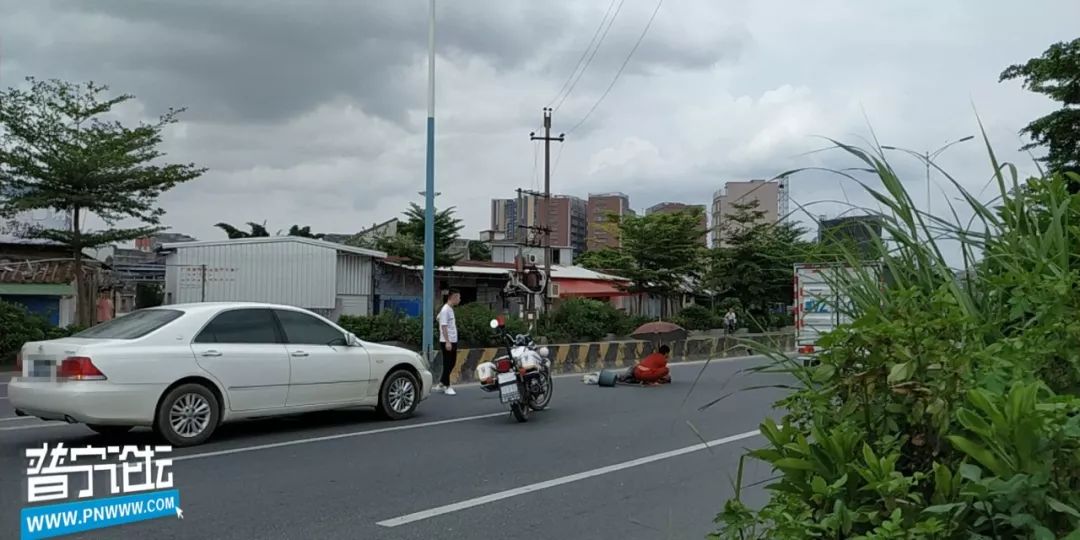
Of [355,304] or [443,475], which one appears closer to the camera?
[443,475]

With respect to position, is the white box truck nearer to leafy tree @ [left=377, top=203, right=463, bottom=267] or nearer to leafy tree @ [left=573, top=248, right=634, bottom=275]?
leafy tree @ [left=377, top=203, right=463, bottom=267]

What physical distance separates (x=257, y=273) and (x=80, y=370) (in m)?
18.8

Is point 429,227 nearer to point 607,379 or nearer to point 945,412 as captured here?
point 607,379

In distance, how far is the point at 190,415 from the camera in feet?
25.8

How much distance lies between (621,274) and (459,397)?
2449 cm

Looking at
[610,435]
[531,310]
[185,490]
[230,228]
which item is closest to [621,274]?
[531,310]

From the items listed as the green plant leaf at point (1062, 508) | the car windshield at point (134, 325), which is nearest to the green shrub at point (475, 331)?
the car windshield at point (134, 325)

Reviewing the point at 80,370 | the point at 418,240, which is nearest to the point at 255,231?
the point at 418,240

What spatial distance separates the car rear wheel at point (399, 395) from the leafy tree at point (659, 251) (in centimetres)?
2568

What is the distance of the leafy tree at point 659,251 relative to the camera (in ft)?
116

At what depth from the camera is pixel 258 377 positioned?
27.7ft

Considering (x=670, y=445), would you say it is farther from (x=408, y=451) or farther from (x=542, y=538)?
(x=542, y=538)

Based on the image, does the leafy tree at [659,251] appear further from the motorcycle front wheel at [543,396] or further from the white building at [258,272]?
the motorcycle front wheel at [543,396]

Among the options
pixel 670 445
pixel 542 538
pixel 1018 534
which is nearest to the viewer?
pixel 1018 534
